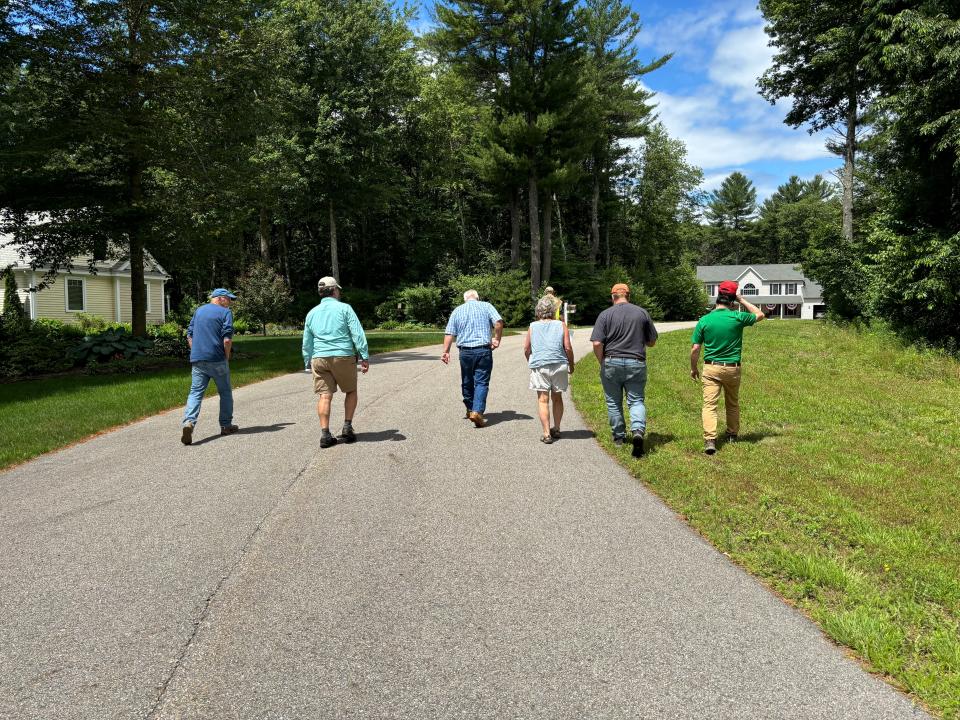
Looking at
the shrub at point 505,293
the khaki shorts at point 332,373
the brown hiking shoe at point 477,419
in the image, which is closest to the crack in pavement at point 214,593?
the khaki shorts at point 332,373

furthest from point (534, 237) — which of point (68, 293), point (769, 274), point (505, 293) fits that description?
point (769, 274)

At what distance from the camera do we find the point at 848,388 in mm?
11844

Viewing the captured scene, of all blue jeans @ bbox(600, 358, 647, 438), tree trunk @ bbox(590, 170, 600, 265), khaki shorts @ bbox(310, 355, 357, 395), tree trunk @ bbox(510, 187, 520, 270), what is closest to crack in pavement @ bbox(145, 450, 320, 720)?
khaki shorts @ bbox(310, 355, 357, 395)

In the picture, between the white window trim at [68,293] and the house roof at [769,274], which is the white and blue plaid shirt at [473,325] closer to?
the white window trim at [68,293]

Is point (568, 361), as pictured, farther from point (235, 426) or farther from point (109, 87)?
point (109, 87)

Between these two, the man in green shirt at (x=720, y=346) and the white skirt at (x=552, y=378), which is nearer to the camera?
the man in green shirt at (x=720, y=346)

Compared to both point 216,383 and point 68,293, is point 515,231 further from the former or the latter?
point 216,383

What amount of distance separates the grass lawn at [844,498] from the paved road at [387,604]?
9.4 inches

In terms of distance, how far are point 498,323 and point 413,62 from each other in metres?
34.0

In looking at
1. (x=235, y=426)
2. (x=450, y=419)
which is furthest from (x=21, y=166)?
(x=450, y=419)

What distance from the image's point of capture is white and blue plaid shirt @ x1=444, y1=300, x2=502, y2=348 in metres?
8.88

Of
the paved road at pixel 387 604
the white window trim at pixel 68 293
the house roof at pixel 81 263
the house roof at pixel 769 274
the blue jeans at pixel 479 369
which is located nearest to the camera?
the paved road at pixel 387 604

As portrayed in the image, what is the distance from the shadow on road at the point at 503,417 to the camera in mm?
9188

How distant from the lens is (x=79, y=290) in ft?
103
